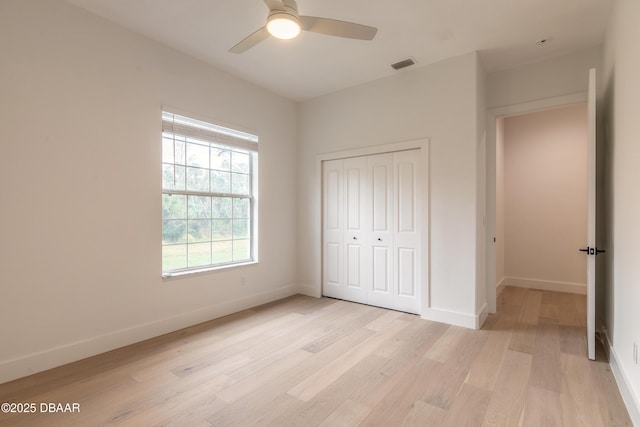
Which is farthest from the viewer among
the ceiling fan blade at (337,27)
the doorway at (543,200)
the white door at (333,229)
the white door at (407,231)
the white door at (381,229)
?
the doorway at (543,200)

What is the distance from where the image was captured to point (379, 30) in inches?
115

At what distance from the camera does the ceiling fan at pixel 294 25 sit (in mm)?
1947

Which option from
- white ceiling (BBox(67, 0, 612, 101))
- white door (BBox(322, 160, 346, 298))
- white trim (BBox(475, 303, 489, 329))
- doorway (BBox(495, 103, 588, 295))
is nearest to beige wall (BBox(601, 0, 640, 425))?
white ceiling (BBox(67, 0, 612, 101))

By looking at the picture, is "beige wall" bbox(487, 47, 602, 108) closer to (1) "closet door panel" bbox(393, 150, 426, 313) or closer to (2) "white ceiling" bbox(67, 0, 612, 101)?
(2) "white ceiling" bbox(67, 0, 612, 101)

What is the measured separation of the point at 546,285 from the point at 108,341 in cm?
600

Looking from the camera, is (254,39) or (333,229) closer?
(254,39)

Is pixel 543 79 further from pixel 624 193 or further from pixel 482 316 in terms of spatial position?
pixel 482 316

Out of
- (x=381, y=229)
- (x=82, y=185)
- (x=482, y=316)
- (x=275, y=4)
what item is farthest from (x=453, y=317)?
(x=82, y=185)

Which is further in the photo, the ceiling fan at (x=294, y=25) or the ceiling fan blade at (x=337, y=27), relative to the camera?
the ceiling fan blade at (x=337, y=27)

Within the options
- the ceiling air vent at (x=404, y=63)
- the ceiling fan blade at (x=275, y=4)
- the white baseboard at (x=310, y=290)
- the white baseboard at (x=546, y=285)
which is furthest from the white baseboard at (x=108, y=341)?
the white baseboard at (x=546, y=285)

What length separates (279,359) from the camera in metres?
2.62

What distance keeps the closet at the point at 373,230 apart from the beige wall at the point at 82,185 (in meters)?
1.81

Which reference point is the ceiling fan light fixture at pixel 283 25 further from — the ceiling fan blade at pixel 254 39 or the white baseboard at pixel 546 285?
the white baseboard at pixel 546 285

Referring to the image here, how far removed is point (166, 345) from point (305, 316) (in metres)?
1.52
